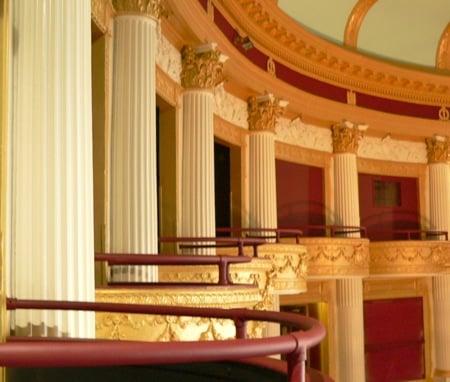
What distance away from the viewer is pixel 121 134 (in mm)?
6711

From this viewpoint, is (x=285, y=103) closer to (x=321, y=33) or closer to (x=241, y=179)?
(x=241, y=179)

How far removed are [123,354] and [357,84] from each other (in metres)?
14.3

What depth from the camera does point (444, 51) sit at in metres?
17.3

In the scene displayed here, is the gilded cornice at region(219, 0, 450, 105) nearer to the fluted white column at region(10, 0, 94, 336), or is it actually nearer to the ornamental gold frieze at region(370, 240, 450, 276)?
the ornamental gold frieze at region(370, 240, 450, 276)

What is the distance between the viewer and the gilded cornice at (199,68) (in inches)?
377

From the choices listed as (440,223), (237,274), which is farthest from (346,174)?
(237,274)

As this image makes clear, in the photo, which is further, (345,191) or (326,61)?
(345,191)

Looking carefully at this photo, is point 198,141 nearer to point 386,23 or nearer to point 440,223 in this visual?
point 386,23

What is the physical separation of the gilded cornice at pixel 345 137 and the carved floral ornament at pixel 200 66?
234 inches

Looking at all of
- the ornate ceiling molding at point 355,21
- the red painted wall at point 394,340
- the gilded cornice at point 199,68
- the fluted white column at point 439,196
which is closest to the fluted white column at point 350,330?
the red painted wall at point 394,340

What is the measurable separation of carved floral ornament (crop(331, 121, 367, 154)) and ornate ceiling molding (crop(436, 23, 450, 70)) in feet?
11.5

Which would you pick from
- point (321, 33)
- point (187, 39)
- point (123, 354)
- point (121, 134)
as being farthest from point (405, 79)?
point (123, 354)

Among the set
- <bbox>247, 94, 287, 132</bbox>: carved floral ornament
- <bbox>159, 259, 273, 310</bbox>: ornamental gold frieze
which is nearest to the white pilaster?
<bbox>159, 259, 273, 310</bbox>: ornamental gold frieze

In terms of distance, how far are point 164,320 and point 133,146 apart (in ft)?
7.16
